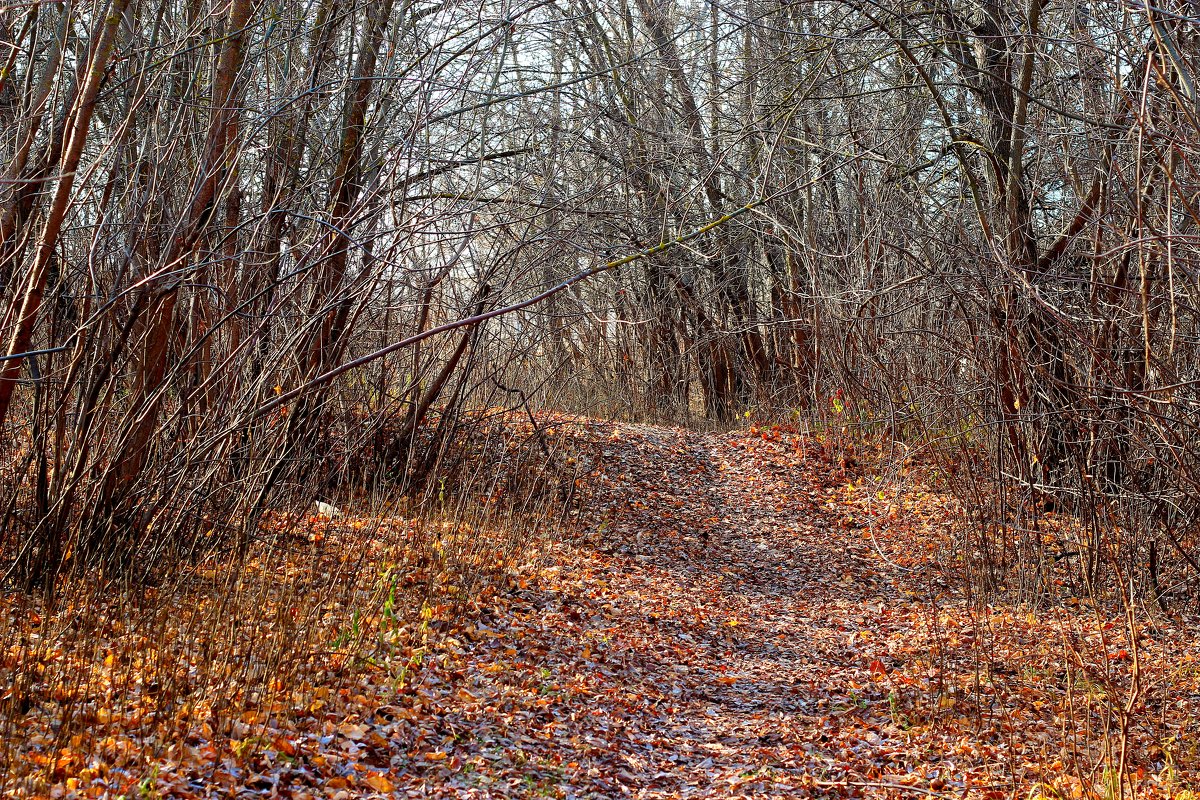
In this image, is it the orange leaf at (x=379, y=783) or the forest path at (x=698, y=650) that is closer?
the orange leaf at (x=379, y=783)

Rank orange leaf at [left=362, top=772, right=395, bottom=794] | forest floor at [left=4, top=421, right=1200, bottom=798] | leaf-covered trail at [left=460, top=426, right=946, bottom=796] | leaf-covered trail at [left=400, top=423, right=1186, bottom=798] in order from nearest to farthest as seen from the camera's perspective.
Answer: orange leaf at [left=362, top=772, right=395, bottom=794]
forest floor at [left=4, top=421, right=1200, bottom=798]
leaf-covered trail at [left=400, top=423, right=1186, bottom=798]
leaf-covered trail at [left=460, top=426, right=946, bottom=796]

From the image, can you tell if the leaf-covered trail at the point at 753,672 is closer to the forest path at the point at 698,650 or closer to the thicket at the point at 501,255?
the forest path at the point at 698,650

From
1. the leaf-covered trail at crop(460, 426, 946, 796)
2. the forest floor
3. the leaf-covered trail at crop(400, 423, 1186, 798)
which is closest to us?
the forest floor

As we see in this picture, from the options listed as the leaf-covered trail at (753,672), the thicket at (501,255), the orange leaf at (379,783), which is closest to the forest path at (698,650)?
the leaf-covered trail at (753,672)

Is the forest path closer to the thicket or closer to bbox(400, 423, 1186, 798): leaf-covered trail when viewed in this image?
bbox(400, 423, 1186, 798): leaf-covered trail

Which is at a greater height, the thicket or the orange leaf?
the thicket

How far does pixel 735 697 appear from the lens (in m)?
5.21

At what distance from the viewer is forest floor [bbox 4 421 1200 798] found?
3.69 meters

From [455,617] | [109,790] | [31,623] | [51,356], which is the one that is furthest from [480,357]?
[109,790]

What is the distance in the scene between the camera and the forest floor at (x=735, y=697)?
3689 mm

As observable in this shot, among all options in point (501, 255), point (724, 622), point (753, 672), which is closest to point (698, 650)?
point (753, 672)

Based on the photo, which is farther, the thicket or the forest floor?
the thicket

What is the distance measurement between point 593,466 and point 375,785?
6482 mm

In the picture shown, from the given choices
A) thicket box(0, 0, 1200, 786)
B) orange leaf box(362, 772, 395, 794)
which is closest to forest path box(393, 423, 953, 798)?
orange leaf box(362, 772, 395, 794)
